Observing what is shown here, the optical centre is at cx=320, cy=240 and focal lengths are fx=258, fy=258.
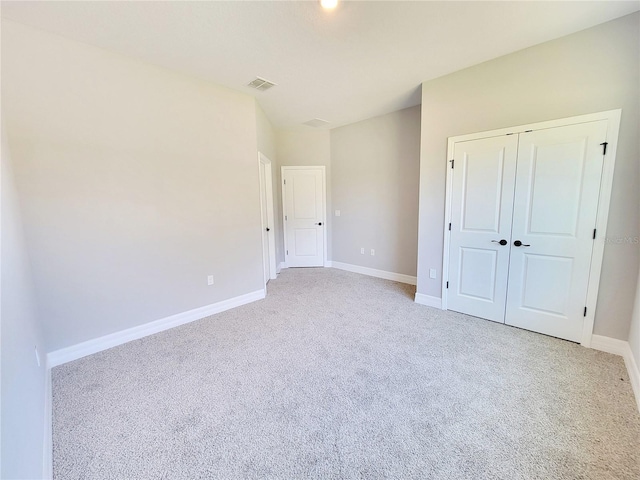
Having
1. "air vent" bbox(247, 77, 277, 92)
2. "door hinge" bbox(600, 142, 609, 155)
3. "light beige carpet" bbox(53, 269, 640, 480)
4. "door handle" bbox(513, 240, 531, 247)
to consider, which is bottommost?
"light beige carpet" bbox(53, 269, 640, 480)

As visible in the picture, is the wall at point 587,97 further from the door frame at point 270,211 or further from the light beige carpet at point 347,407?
the door frame at point 270,211

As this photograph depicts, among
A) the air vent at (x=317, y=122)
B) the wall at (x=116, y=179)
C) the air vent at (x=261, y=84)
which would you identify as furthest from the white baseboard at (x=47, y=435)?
the air vent at (x=317, y=122)

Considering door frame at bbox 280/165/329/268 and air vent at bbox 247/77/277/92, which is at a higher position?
air vent at bbox 247/77/277/92

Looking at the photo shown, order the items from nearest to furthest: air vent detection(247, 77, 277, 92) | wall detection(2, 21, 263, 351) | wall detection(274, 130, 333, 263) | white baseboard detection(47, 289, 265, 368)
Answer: wall detection(2, 21, 263, 351) < white baseboard detection(47, 289, 265, 368) < air vent detection(247, 77, 277, 92) < wall detection(274, 130, 333, 263)

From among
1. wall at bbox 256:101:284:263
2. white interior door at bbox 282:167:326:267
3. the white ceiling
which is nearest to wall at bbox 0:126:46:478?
the white ceiling

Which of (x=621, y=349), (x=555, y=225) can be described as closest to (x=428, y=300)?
(x=555, y=225)

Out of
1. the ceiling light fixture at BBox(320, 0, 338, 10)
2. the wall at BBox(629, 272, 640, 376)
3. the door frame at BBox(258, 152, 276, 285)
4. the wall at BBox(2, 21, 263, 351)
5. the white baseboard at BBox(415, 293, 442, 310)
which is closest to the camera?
the ceiling light fixture at BBox(320, 0, 338, 10)

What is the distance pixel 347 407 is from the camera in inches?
67.7

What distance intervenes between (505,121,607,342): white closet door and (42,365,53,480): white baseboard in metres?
3.70

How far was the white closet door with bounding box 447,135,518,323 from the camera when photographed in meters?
2.64

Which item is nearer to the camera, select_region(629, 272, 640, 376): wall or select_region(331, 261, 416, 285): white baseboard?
select_region(629, 272, 640, 376): wall

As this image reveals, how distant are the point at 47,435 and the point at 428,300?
3.50 metres

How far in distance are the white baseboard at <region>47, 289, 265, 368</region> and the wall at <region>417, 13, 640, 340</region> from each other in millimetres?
3404

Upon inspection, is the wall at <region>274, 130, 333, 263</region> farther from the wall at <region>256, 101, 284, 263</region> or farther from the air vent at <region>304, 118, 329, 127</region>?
the air vent at <region>304, 118, 329, 127</region>
